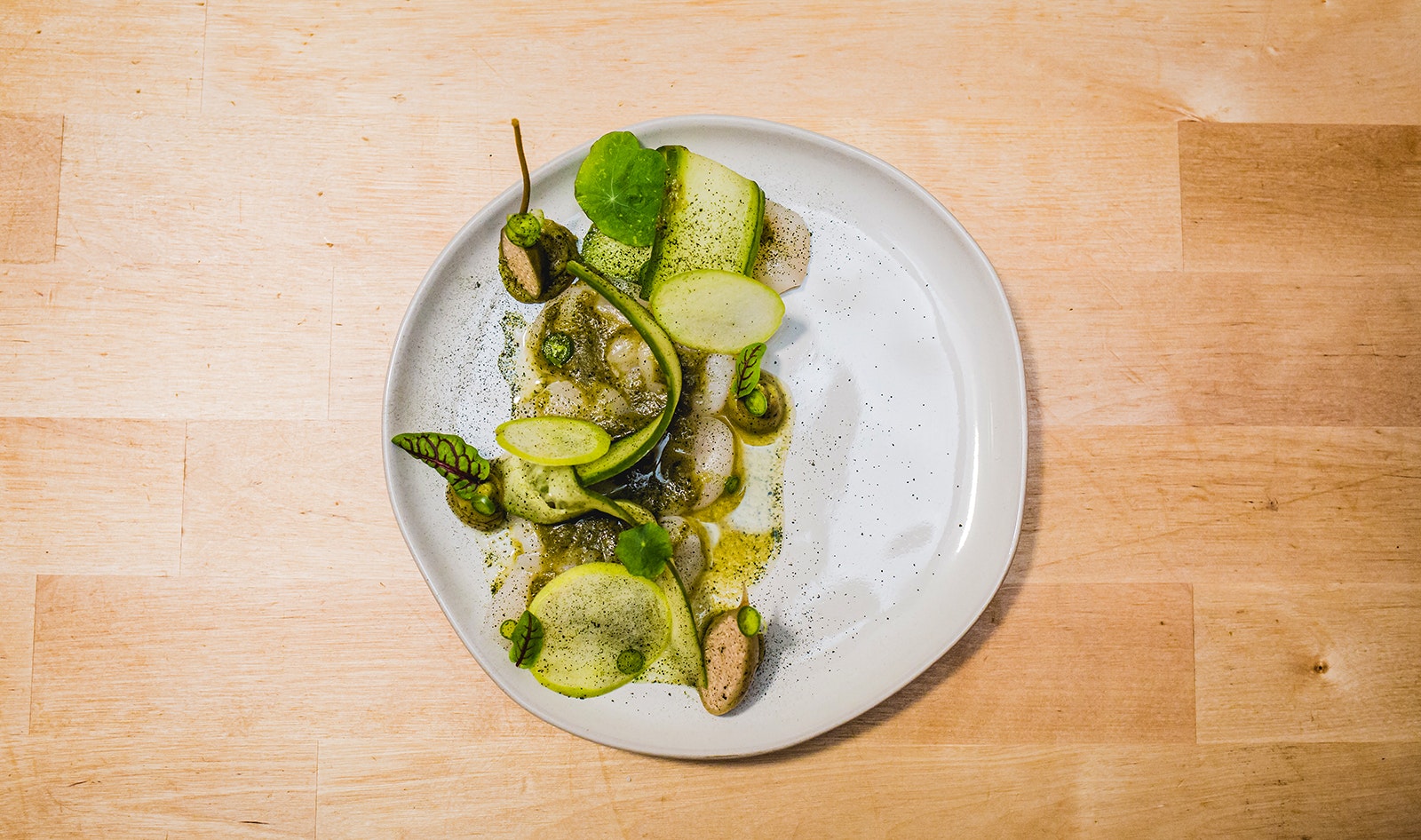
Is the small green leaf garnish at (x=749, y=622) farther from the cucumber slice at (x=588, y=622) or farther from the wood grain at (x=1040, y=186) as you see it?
the wood grain at (x=1040, y=186)

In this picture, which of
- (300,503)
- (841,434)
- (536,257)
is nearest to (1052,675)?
(841,434)

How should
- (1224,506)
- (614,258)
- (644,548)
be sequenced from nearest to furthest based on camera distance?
(644,548) → (614,258) → (1224,506)

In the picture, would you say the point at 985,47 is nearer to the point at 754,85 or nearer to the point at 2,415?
the point at 754,85

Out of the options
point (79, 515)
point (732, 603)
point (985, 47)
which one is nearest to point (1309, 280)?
point (985, 47)

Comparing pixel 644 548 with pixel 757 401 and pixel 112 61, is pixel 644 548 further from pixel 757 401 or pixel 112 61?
pixel 112 61

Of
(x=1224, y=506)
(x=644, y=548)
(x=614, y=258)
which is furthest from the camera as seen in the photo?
(x=1224, y=506)

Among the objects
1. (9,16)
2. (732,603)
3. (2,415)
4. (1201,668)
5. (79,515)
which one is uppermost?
(9,16)

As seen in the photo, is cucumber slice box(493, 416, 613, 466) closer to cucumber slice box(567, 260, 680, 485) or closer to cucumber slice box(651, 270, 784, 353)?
cucumber slice box(567, 260, 680, 485)

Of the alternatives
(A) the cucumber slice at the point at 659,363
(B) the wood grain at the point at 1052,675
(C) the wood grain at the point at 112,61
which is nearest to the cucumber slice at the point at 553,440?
(A) the cucumber slice at the point at 659,363
